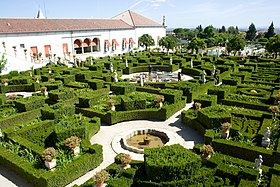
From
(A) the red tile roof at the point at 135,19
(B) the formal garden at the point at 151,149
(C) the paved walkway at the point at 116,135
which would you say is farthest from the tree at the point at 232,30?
(C) the paved walkway at the point at 116,135

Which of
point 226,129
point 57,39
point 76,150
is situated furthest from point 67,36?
point 226,129

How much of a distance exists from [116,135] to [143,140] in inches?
66.7

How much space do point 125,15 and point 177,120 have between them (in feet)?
161

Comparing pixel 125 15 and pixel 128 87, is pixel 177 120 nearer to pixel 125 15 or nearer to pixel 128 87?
pixel 128 87

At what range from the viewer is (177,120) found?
17.0 m

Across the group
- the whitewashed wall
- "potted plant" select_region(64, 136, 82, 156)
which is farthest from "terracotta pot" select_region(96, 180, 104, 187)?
the whitewashed wall

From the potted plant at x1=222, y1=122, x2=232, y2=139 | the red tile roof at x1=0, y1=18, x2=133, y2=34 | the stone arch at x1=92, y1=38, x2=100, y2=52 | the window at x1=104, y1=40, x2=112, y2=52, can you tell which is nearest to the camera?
the potted plant at x1=222, y1=122, x2=232, y2=139

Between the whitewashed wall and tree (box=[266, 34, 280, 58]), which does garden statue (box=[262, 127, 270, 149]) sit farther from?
the whitewashed wall

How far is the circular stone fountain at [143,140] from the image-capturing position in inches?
531

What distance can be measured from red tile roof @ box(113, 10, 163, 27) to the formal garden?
37.8 metres

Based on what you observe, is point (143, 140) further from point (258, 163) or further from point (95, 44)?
point (95, 44)

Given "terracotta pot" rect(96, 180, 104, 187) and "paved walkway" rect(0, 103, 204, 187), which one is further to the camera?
"paved walkway" rect(0, 103, 204, 187)

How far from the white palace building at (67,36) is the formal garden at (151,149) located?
13.4 m

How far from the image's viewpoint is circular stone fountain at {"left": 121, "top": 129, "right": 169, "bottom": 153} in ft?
44.3
